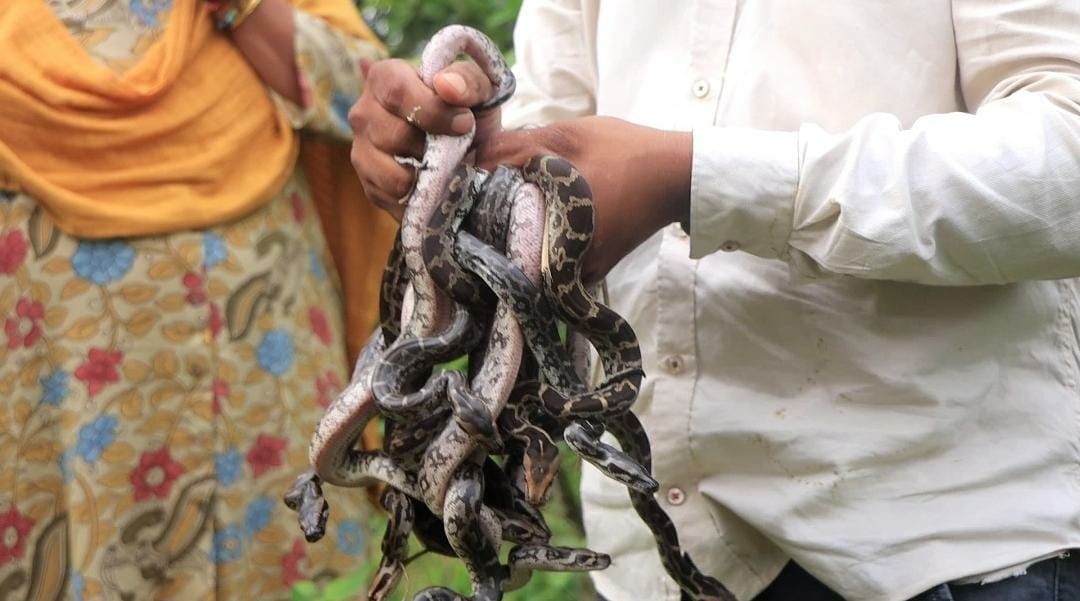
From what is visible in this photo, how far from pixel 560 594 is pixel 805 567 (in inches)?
52.3

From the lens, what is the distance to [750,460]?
4.14 ft

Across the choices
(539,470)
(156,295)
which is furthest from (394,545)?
(156,295)

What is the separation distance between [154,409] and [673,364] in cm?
121

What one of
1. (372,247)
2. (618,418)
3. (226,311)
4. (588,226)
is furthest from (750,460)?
(372,247)

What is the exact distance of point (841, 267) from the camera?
3.56 feet

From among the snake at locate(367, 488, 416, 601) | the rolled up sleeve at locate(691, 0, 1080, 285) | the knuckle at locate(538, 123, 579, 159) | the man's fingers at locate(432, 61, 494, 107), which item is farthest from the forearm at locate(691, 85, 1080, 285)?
the snake at locate(367, 488, 416, 601)

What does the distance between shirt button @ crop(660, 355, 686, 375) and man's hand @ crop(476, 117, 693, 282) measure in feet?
0.68

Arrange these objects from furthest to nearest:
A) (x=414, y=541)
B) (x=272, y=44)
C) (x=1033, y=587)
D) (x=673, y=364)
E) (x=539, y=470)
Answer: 1. (x=272, y=44)
2. (x=414, y=541)
3. (x=673, y=364)
4. (x=1033, y=587)
5. (x=539, y=470)

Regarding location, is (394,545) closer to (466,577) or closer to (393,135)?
(393,135)

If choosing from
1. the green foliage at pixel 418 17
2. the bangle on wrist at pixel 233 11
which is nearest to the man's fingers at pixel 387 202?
the bangle on wrist at pixel 233 11

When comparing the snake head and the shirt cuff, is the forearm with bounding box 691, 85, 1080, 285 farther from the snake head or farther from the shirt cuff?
the snake head

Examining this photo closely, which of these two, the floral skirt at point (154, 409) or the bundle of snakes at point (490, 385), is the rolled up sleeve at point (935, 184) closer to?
the bundle of snakes at point (490, 385)

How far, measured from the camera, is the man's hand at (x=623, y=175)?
1.09m

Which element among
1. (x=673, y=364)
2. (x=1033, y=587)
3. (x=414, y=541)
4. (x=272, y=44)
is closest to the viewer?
(x=1033, y=587)
